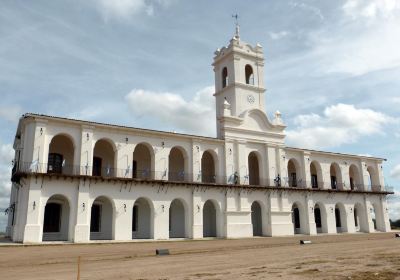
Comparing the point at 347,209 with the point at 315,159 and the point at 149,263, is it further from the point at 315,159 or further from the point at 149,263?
the point at 149,263

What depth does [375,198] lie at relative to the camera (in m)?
42.5

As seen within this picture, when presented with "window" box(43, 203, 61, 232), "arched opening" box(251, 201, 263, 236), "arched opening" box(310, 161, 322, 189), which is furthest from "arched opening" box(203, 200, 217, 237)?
"window" box(43, 203, 61, 232)

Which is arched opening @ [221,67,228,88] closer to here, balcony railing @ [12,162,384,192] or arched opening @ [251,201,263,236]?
balcony railing @ [12,162,384,192]

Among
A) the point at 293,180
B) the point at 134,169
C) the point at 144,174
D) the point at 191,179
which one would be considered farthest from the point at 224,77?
the point at 134,169

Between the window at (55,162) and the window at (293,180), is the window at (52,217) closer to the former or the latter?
the window at (55,162)

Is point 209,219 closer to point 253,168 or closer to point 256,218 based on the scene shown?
point 256,218

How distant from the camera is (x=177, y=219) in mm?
32719

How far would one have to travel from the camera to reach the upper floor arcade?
25.7 m

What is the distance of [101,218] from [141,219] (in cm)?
333

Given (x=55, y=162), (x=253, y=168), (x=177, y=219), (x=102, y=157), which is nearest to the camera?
(x=55, y=162)

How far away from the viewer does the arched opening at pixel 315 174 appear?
39.2 m

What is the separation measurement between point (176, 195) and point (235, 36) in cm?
1832

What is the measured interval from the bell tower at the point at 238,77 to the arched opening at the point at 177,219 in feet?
26.4

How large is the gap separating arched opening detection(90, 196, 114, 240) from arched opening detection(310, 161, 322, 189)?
21239mm
